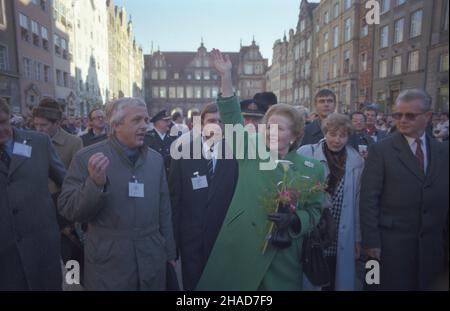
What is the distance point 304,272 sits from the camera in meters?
2.04

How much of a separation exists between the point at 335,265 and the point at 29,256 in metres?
2.65

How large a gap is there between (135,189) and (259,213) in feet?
2.84

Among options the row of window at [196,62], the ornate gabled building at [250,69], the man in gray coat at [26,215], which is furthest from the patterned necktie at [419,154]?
the row of window at [196,62]

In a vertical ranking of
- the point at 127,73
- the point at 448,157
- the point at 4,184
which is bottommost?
the point at 4,184

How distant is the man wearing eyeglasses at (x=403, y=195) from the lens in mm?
2066

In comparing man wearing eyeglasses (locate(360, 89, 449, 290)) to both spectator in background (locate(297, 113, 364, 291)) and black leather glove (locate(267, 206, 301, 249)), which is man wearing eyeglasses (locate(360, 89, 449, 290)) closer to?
spectator in background (locate(297, 113, 364, 291))

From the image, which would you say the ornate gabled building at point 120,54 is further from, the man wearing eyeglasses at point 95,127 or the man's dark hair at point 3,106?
Result: the man's dark hair at point 3,106

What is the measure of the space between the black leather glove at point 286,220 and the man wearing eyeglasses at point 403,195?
2.86 feet

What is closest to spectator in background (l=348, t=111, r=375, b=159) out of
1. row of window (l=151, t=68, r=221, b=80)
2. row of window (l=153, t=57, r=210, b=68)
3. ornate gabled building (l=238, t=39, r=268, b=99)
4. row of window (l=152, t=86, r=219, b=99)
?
ornate gabled building (l=238, t=39, r=268, b=99)

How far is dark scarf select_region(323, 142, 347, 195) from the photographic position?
2.96 m

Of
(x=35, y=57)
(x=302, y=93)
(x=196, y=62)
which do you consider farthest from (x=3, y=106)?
(x=196, y=62)

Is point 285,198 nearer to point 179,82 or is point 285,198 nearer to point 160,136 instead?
point 160,136
